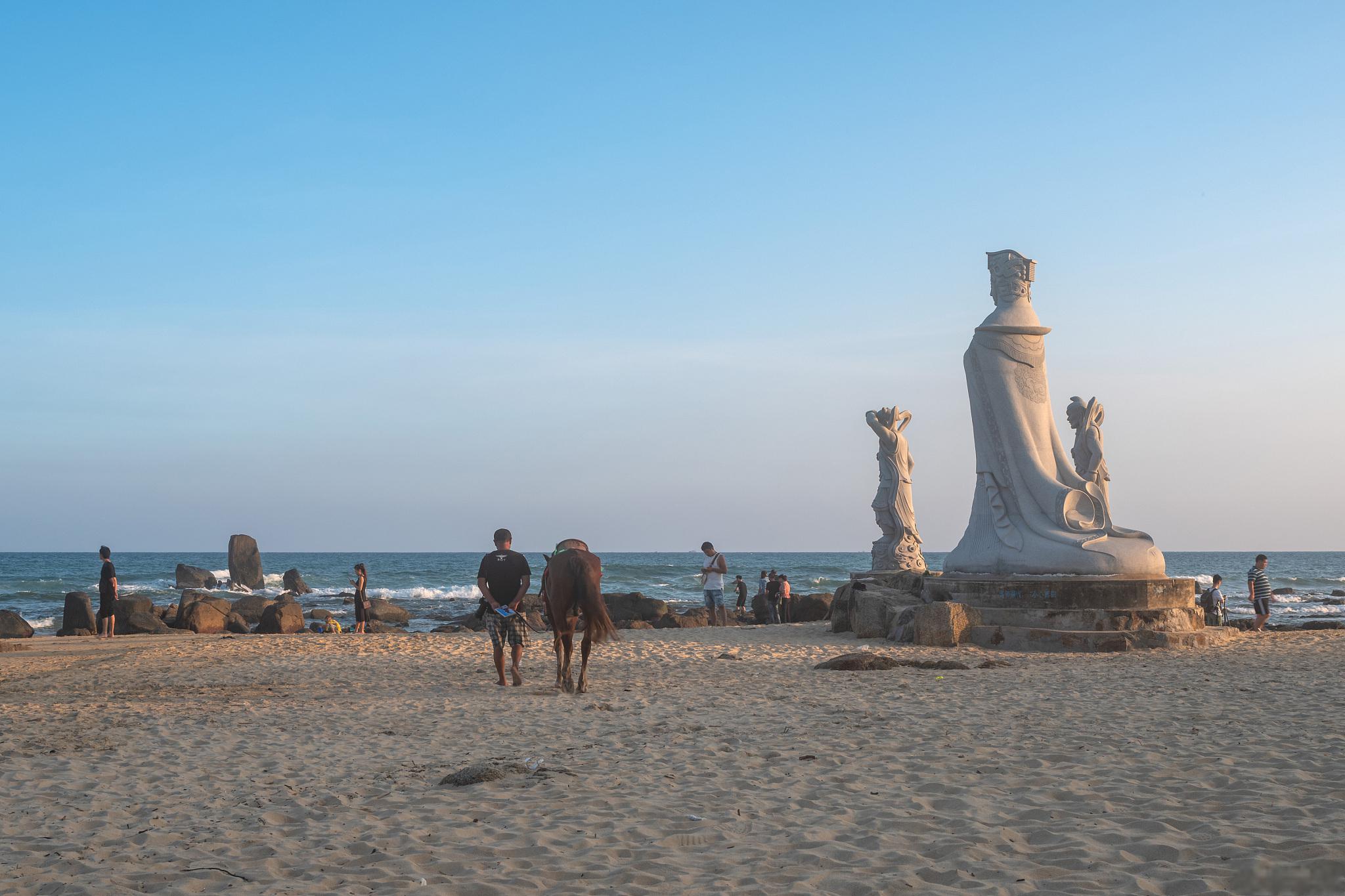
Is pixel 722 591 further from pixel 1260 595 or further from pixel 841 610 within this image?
pixel 1260 595

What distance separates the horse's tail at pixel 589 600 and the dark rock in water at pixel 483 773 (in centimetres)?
276

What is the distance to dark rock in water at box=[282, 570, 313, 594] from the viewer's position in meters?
48.3

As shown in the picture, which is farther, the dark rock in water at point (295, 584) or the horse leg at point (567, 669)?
the dark rock in water at point (295, 584)

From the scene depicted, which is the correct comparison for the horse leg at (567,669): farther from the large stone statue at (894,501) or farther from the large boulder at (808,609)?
the large boulder at (808,609)

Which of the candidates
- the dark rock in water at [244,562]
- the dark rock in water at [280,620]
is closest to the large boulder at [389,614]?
the dark rock in water at [280,620]

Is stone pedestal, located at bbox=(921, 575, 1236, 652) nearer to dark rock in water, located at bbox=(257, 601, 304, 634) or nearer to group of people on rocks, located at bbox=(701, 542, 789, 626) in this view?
group of people on rocks, located at bbox=(701, 542, 789, 626)

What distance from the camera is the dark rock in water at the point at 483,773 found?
5.71 metres

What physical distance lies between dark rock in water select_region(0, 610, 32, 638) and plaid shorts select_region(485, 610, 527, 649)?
15.2 m

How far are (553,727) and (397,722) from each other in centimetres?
132

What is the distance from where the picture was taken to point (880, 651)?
12297 millimetres

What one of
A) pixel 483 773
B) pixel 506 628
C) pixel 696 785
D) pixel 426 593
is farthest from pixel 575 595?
pixel 426 593

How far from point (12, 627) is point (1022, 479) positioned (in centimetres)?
1891

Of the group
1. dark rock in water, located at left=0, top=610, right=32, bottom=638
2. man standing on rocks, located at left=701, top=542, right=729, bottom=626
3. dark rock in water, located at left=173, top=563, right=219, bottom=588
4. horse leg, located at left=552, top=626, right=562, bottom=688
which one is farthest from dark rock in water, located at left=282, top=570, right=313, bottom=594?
horse leg, located at left=552, top=626, right=562, bottom=688

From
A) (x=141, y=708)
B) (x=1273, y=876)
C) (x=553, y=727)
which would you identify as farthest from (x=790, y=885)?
(x=141, y=708)
